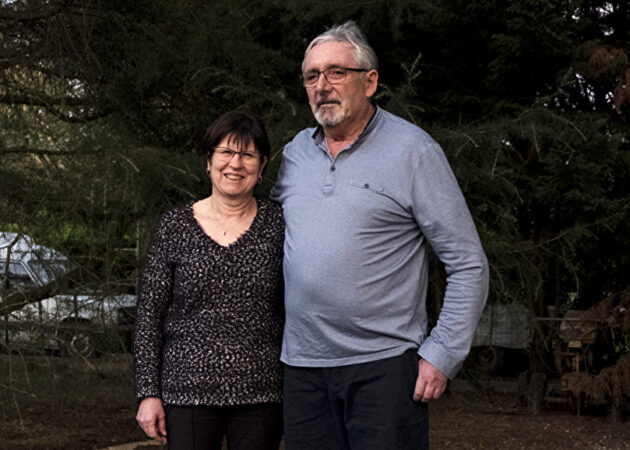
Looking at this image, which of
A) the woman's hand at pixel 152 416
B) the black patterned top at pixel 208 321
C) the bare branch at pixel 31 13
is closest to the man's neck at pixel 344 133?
the black patterned top at pixel 208 321

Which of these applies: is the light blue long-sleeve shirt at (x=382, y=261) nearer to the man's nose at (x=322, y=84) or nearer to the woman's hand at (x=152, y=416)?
the man's nose at (x=322, y=84)

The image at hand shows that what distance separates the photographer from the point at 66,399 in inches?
216

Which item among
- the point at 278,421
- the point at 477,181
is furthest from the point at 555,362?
the point at 278,421

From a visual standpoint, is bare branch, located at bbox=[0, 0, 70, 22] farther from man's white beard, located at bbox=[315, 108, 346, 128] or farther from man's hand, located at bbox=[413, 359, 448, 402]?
man's hand, located at bbox=[413, 359, 448, 402]

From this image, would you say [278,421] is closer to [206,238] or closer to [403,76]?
[206,238]

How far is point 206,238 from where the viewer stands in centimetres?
263

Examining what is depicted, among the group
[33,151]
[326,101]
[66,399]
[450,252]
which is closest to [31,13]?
[33,151]

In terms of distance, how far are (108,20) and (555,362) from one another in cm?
518

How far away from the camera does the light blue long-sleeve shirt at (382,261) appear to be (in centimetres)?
251

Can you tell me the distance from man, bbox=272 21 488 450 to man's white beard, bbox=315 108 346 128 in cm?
1

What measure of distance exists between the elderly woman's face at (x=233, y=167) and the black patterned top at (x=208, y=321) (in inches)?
5.3

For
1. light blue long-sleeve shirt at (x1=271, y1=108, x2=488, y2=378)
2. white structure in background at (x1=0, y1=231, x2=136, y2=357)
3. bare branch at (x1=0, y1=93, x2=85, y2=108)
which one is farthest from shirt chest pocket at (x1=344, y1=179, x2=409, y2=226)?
bare branch at (x1=0, y1=93, x2=85, y2=108)

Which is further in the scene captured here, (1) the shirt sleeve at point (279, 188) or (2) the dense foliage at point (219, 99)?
(2) the dense foliage at point (219, 99)

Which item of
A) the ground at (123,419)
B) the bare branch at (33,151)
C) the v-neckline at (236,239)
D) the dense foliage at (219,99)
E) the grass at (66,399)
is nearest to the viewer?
the v-neckline at (236,239)
